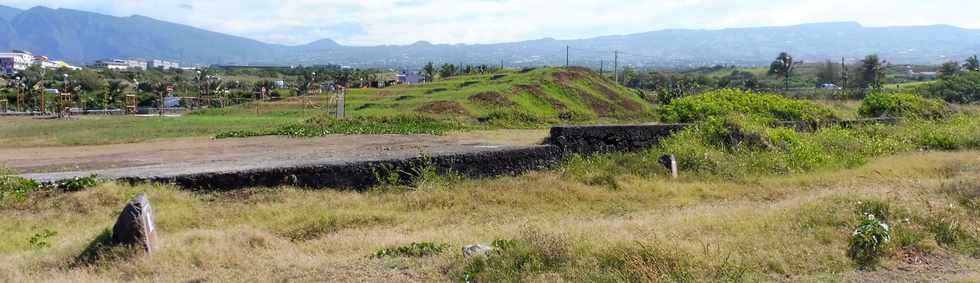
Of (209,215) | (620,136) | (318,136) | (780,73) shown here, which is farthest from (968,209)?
(780,73)

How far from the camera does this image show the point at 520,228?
7715 mm

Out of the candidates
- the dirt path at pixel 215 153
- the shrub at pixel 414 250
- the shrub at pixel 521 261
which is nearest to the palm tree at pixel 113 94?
the dirt path at pixel 215 153

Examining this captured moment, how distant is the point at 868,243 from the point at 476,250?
145 inches

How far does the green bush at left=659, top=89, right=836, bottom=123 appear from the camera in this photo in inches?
658

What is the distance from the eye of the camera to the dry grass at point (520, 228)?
5980mm

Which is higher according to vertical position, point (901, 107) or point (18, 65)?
point (18, 65)

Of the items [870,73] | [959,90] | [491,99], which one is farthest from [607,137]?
[870,73]

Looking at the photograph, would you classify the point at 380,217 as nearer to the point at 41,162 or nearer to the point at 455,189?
the point at 455,189

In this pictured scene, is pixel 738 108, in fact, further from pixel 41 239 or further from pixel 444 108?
pixel 444 108

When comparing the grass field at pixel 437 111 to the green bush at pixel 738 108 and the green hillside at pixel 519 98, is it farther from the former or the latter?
the green bush at pixel 738 108

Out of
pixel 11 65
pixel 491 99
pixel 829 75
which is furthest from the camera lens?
pixel 11 65

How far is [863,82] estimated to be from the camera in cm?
6525

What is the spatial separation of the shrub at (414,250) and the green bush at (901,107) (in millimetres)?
17827

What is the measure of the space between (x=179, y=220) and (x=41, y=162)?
23.7 ft
